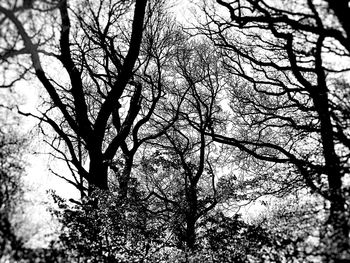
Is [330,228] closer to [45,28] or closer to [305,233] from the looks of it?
[305,233]

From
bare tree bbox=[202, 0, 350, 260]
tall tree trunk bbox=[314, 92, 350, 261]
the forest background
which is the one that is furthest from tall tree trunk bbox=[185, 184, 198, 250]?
tall tree trunk bbox=[314, 92, 350, 261]

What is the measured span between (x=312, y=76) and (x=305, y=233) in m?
5.71

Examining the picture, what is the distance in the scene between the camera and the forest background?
5.85 meters

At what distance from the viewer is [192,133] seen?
17906 mm

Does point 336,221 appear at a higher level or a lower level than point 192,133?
lower

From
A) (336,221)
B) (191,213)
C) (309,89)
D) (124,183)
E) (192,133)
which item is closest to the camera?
(336,221)

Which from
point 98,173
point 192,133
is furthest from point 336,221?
point 192,133

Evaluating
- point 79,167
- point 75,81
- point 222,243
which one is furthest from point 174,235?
point 75,81

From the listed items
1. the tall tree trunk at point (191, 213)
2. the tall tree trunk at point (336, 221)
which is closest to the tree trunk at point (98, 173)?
the tall tree trunk at point (191, 213)

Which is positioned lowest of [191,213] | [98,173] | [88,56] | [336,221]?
[336,221]

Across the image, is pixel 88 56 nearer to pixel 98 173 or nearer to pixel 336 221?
pixel 98 173

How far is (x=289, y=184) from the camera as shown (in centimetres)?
920

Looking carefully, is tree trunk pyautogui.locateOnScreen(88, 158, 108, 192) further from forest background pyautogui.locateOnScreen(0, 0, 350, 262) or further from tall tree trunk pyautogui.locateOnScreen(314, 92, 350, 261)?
tall tree trunk pyautogui.locateOnScreen(314, 92, 350, 261)

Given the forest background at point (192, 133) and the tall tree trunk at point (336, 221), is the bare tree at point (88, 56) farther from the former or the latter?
the tall tree trunk at point (336, 221)
